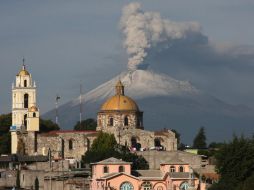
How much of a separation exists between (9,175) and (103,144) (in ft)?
41.4

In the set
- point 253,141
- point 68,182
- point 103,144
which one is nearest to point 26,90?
point 103,144

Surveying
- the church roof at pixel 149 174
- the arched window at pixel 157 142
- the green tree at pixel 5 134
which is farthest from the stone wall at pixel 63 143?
the church roof at pixel 149 174

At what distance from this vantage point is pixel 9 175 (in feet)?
380

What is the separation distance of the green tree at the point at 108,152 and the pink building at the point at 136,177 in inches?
364

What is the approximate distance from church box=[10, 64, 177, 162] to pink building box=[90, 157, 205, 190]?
78.4 feet

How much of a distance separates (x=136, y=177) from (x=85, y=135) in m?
32.9

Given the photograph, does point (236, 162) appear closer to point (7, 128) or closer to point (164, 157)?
point (164, 157)

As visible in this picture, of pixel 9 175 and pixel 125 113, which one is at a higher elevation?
pixel 125 113

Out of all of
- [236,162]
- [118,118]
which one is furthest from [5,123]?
[236,162]

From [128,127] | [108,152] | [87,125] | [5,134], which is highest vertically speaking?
[87,125]

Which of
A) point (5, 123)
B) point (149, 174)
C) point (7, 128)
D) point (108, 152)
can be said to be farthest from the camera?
point (5, 123)

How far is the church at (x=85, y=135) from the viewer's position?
13075cm

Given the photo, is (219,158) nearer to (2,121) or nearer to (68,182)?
(68,182)

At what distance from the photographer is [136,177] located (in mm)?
99188
